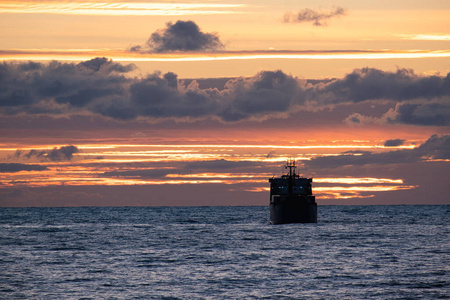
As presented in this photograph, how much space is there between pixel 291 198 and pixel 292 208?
2.10 metres

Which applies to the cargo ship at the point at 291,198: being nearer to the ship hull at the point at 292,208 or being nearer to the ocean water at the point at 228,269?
the ship hull at the point at 292,208

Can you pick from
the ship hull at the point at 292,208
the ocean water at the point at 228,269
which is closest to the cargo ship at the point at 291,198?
the ship hull at the point at 292,208

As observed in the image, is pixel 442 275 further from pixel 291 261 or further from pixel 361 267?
pixel 291 261

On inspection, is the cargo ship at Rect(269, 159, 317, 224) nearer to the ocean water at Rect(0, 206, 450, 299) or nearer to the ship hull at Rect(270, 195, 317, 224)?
the ship hull at Rect(270, 195, 317, 224)

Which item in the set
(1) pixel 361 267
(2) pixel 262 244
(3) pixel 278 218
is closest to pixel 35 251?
(2) pixel 262 244

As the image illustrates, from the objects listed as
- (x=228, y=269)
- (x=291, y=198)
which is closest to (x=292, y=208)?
(x=291, y=198)

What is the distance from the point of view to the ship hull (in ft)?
455

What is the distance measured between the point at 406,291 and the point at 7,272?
32078 millimetres

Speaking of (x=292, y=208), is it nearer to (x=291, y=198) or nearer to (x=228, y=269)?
(x=291, y=198)

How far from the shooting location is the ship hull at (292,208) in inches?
5458

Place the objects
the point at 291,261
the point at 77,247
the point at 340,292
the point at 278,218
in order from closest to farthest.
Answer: the point at 340,292
the point at 291,261
the point at 77,247
the point at 278,218

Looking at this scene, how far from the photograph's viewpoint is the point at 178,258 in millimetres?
75375

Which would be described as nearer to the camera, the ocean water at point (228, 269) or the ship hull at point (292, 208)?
the ocean water at point (228, 269)

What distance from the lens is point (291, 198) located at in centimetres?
13800
